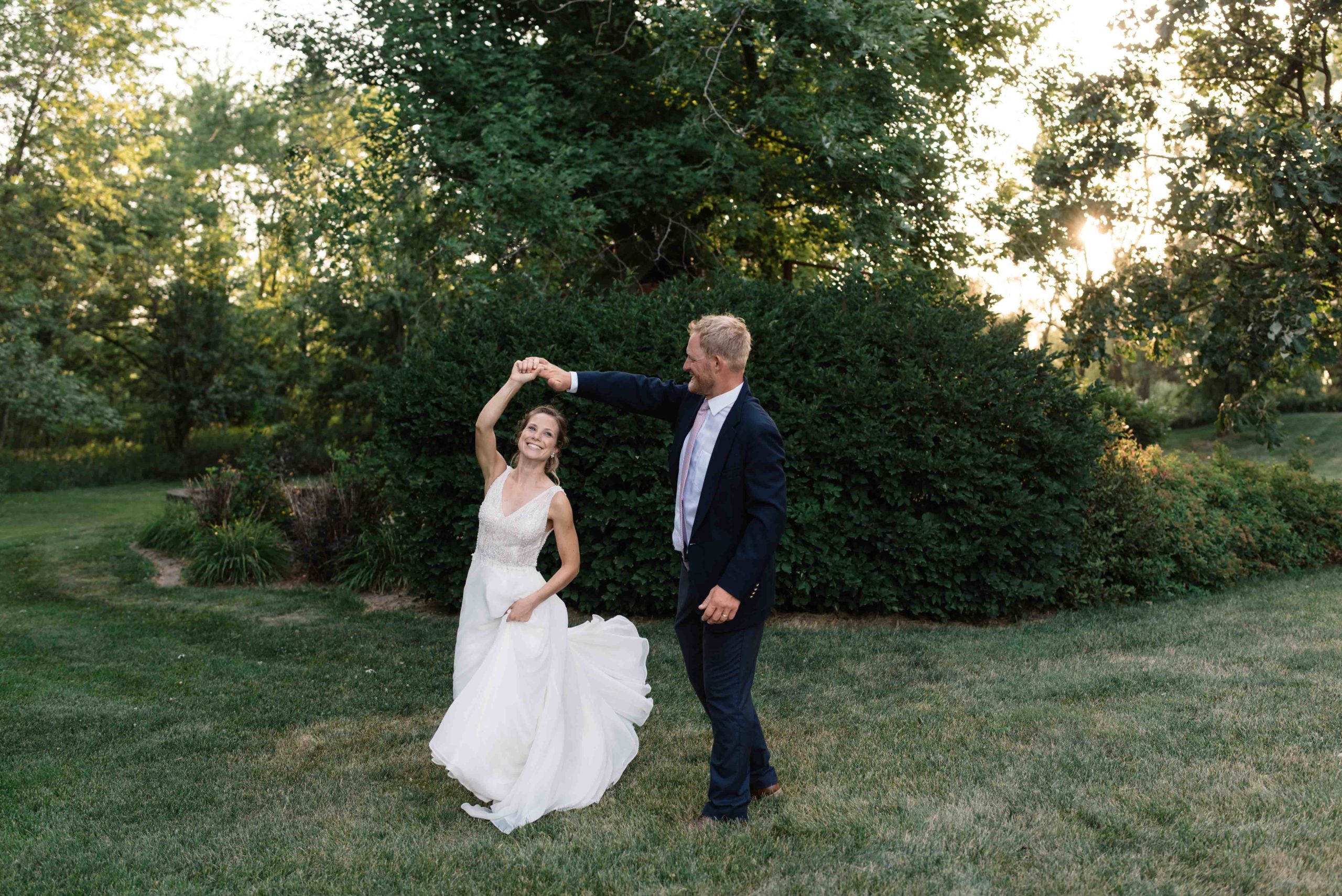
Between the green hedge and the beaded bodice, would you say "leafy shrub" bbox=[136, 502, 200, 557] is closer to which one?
the green hedge

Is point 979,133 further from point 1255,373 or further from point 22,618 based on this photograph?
point 22,618

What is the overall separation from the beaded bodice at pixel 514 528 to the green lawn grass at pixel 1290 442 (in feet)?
70.8

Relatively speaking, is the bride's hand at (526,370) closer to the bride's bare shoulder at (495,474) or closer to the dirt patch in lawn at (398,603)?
the bride's bare shoulder at (495,474)

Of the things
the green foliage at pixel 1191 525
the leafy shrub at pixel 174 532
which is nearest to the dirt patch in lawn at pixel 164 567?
the leafy shrub at pixel 174 532

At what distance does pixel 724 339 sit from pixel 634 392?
2.33 ft

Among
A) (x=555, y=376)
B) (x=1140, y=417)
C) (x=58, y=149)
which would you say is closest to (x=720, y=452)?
(x=555, y=376)

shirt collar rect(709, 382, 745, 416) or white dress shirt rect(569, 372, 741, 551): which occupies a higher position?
shirt collar rect(709, 382, 745, 416)

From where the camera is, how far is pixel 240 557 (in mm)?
12398

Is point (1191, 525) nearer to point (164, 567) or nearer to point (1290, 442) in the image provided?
point (164, 567)

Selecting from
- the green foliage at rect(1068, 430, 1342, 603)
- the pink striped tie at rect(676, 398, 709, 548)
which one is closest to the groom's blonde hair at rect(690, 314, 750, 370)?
the pink striped tie at rect(676, 398, 709, 548)

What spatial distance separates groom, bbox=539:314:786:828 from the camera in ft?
14.7

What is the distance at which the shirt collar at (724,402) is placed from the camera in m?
4.63

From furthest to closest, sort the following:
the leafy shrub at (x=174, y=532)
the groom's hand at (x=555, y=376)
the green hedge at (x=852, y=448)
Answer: the leafy shrub at (x=174, y=532) < the green hedge at (x=852, y=448) < the groom's hand at (x=555, y=376)

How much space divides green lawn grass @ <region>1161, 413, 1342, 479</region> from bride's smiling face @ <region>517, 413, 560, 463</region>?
21.6 meters
